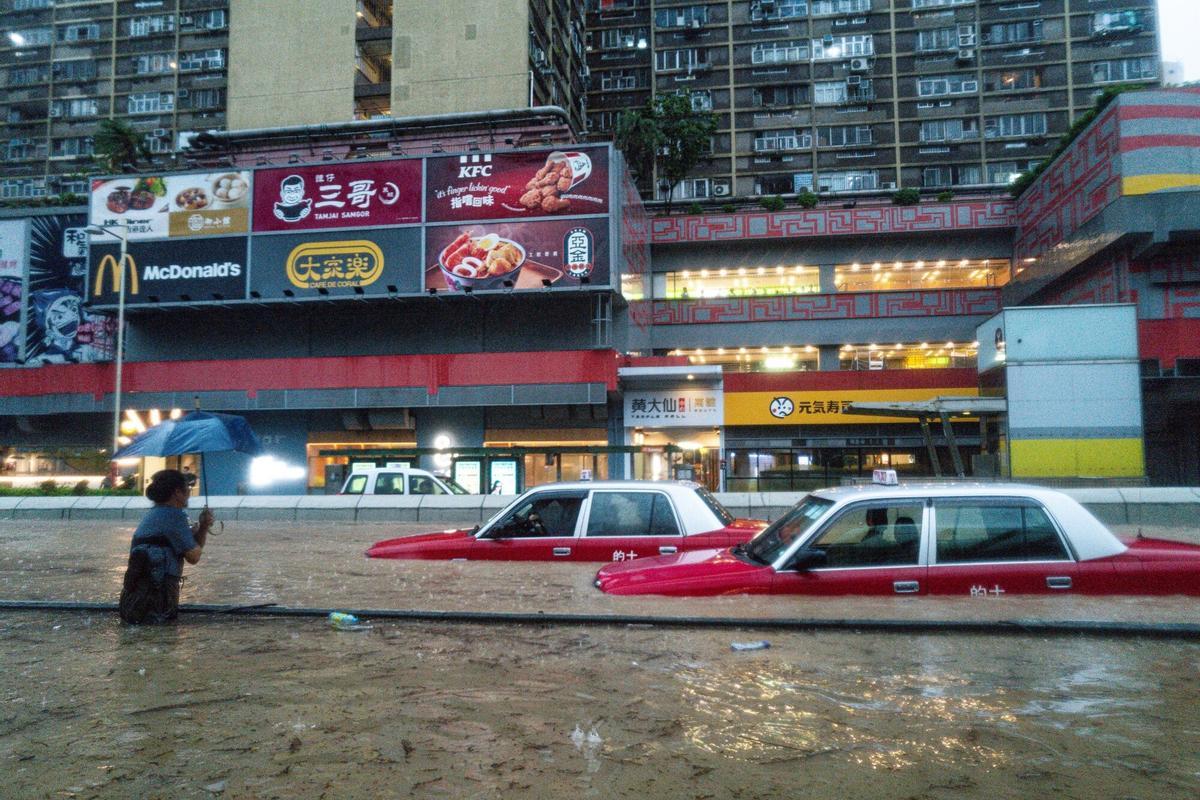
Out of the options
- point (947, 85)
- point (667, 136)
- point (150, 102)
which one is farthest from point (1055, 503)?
point (150, 102)

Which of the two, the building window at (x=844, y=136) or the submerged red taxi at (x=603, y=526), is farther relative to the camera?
the building window at (x=844, y=136)

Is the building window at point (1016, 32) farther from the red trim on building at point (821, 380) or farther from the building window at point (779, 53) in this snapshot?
the red trim on building at point (821, 380)

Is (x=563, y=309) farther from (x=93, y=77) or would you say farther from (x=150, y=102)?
(x=93, y=77)

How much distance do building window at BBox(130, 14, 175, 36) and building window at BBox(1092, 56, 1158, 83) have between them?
63.2 metres

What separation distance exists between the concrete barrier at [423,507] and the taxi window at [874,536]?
6.54m

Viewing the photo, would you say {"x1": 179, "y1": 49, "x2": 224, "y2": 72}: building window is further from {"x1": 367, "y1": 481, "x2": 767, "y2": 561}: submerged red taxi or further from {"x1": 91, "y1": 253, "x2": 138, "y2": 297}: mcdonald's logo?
{"x1": 367, "y1": 481, "x2": 767, "y2": 561}: submerged red taxi

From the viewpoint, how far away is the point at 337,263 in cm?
2717

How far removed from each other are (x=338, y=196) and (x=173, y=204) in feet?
20.9

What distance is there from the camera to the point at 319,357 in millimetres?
28297

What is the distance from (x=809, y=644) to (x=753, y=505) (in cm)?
843

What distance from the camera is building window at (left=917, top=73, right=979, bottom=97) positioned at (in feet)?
159

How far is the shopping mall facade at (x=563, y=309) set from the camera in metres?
23.8

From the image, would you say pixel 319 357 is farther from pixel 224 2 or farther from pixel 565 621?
pixel 224 2

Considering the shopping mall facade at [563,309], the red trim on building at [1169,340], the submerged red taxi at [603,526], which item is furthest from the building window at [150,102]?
the submerged red taxi at [603,526]
